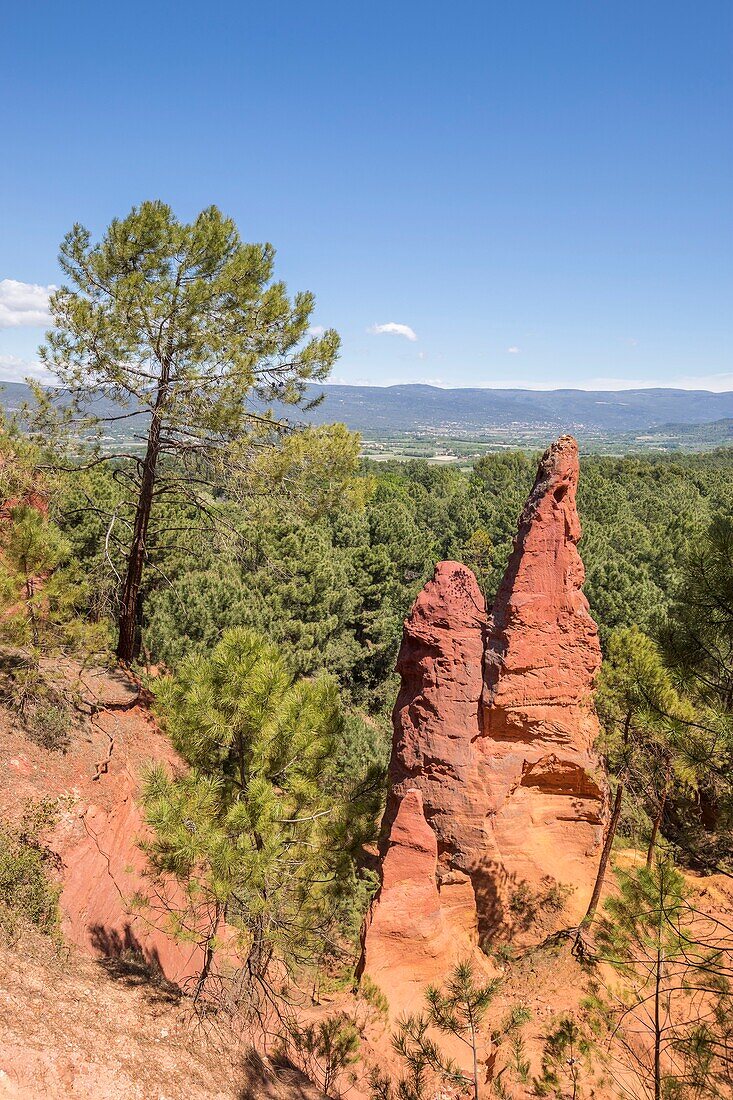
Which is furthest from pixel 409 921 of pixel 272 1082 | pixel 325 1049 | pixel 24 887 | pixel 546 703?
pixel 24 887

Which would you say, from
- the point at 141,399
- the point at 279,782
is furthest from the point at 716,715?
the point at 141,399

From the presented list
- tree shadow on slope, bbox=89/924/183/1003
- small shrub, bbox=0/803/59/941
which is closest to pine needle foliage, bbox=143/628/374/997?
tree shadow on slope, bbox=89/924/183/1003

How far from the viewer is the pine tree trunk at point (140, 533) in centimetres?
1425

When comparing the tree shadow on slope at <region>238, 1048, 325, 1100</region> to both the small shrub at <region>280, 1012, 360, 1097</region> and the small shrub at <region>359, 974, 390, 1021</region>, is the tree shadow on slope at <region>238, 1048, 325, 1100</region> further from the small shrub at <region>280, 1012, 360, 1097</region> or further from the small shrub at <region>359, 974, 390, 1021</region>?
the small shrub at <region>359, 974, 390, 1021</region>

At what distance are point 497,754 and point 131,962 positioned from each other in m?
7.26

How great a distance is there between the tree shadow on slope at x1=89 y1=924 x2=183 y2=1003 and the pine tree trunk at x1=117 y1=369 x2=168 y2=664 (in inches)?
270

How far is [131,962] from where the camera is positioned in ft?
32.2

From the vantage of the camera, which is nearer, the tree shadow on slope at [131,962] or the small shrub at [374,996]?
the tree shadow on slope at [131,962]

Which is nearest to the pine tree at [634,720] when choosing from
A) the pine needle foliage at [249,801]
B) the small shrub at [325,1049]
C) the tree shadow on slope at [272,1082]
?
the small shrub at [325,1049]

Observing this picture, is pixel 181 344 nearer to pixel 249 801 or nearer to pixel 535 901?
pixel 249 801

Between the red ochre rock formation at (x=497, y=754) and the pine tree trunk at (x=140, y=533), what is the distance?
24.2 ft

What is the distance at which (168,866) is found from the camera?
782 cm

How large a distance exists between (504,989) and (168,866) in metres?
6.67

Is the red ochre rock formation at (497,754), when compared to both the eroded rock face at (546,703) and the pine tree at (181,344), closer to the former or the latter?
the eroded rock face at (546,703)
